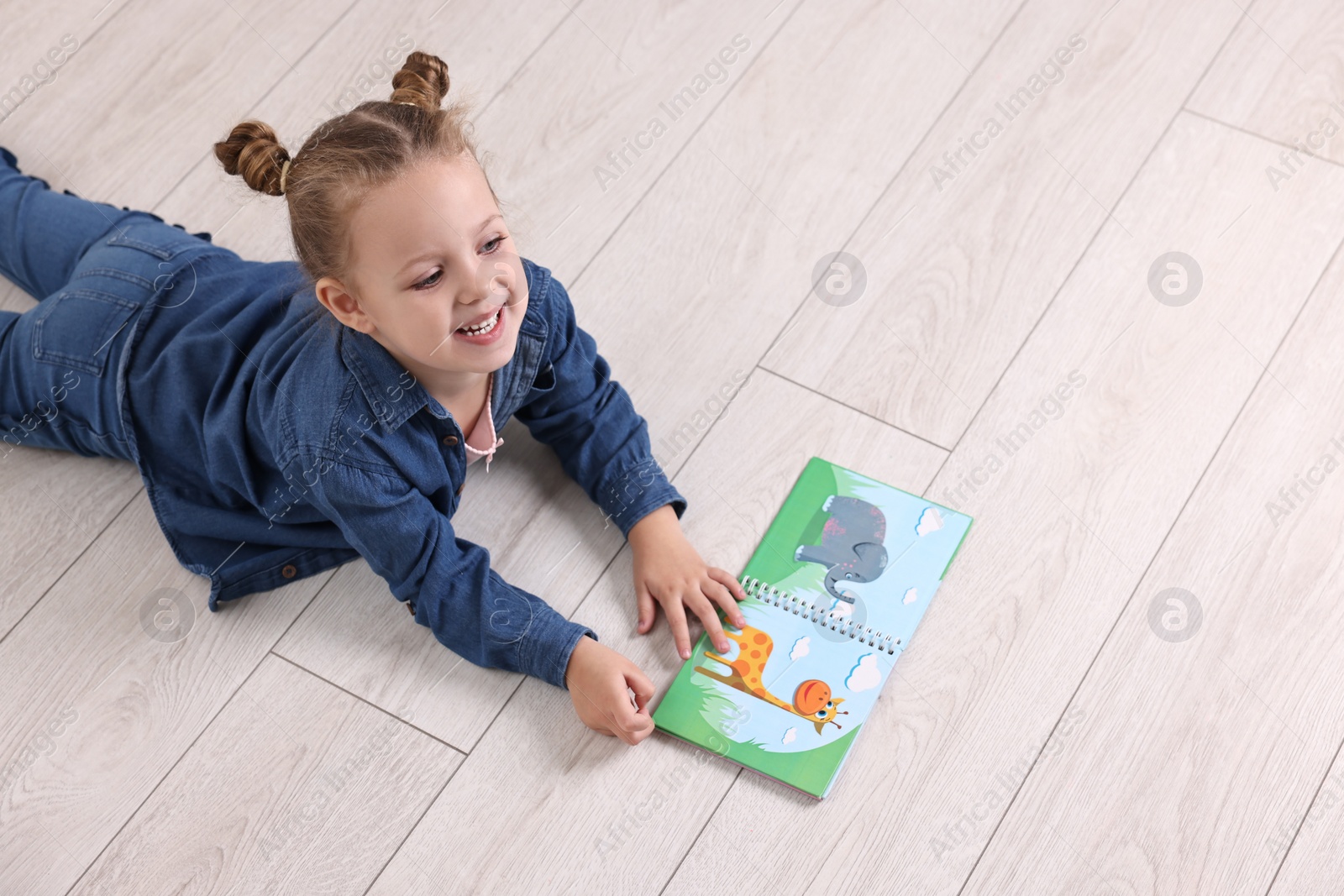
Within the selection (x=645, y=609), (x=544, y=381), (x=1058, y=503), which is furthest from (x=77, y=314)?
(x=1058, y=503)

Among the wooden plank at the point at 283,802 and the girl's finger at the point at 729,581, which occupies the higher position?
the girl's finger at the point at 729,581

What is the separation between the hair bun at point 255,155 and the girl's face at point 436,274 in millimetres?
85

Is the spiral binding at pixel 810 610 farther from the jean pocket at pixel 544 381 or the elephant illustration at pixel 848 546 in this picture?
the jean pocket at pixel 544 381

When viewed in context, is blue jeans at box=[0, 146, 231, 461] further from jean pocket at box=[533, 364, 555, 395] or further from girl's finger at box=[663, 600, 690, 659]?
girl's finger at box=[663, 600, 690, 659]

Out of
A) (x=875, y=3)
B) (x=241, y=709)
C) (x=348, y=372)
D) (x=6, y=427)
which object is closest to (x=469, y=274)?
(x=348, y=372)

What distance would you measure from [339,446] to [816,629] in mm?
449

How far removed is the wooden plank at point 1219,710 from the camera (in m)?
0.94

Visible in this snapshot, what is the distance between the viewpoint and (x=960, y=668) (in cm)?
102

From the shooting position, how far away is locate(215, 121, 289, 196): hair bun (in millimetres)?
865

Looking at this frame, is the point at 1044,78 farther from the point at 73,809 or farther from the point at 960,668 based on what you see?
the point at 73,809

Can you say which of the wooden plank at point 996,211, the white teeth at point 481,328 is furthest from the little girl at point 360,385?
the wooden plank at point 996,211

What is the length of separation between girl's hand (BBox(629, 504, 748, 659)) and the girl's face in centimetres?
24

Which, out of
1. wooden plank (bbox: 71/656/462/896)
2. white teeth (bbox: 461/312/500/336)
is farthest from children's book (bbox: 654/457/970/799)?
white teeth (bbox: 461/312/500/336)

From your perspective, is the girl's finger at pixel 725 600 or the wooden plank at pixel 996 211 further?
the wooden plank at pixel 996 211
